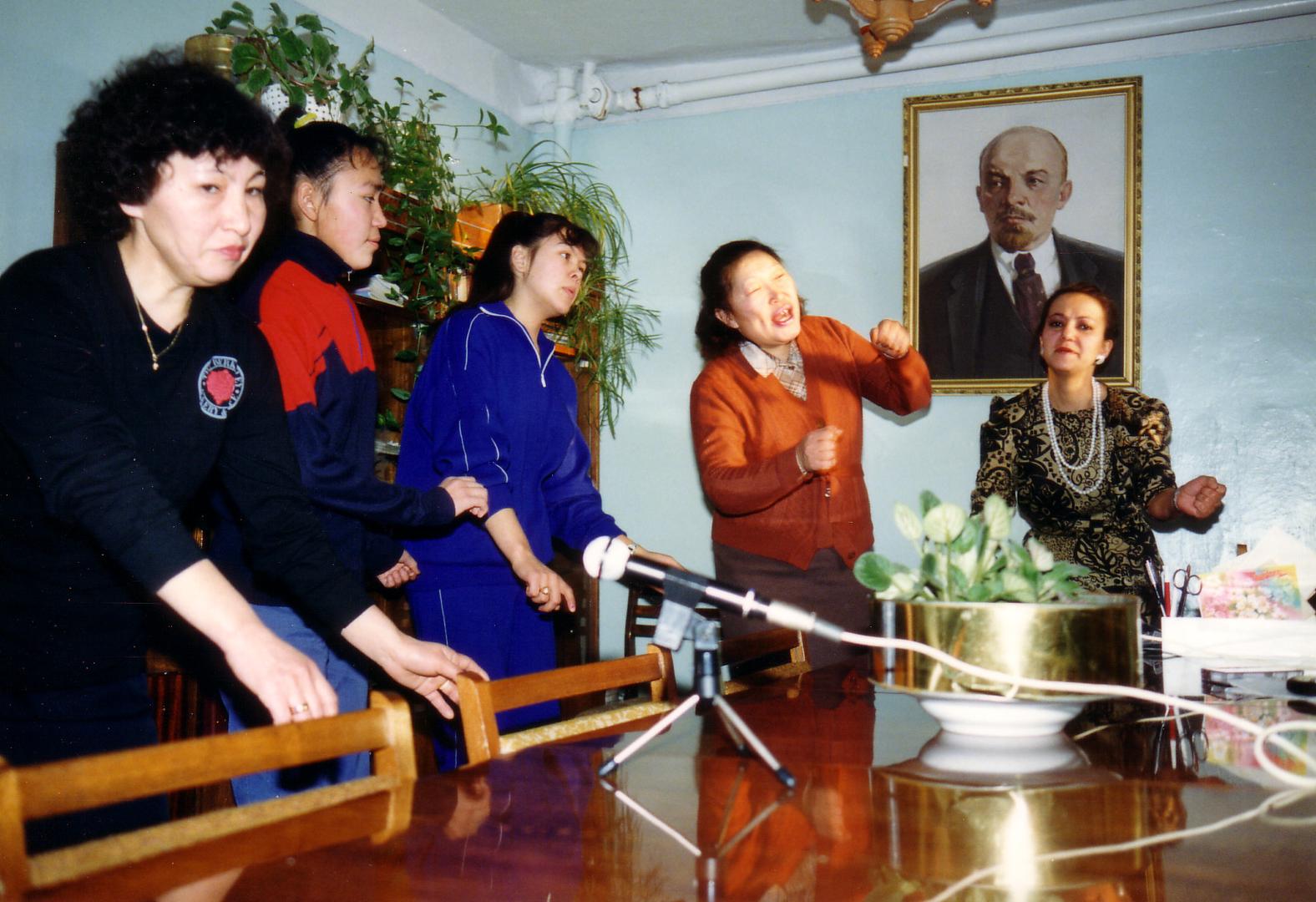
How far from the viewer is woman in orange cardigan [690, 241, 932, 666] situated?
99.7 inches

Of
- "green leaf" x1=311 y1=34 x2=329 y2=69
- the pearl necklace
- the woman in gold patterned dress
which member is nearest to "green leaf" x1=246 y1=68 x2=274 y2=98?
"green leaf" x1=311 y1=34 x2=329 y2=69

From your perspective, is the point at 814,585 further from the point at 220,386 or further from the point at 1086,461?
the point at 220,386

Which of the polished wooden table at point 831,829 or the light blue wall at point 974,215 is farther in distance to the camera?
the light blue wall at point 974,215

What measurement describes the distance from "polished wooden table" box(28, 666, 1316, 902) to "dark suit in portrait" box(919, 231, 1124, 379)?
300 cm

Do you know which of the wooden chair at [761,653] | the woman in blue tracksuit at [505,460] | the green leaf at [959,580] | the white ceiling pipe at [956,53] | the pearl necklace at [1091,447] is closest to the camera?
the green leaf at [959,580]

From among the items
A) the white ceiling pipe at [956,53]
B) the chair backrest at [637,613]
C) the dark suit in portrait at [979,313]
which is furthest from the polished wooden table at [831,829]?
the white ceiling pipe at [956,53]

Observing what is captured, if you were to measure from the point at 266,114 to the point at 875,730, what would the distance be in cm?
114

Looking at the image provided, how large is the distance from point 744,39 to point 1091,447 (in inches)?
93.4

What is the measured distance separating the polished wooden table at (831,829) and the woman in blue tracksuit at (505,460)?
95cm

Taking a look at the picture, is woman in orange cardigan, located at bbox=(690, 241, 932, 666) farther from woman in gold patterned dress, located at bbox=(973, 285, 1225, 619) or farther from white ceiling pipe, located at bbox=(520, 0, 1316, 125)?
white ceiling pipe, located at bbox=(520, 0, 1316, 125)

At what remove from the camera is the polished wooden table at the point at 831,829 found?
0.70 metres

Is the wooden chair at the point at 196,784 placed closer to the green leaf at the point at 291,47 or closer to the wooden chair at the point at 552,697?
the wooden chair at the point at 552,697

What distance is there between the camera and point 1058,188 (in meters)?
4.00

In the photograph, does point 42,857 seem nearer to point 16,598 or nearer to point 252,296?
point 16,598
